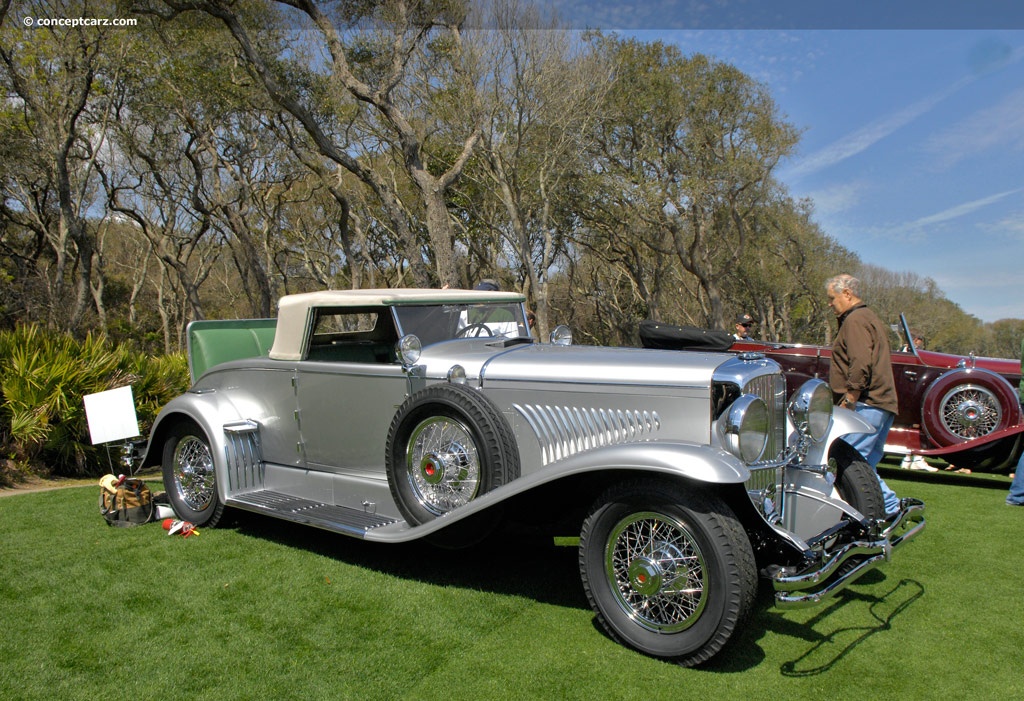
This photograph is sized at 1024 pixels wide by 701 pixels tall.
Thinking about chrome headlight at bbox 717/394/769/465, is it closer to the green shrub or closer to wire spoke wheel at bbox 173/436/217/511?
wire spoke wheel at bbox 173/436/217/511

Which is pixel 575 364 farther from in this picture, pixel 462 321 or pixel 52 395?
pixel 52 395

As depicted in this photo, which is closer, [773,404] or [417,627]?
[417,627]

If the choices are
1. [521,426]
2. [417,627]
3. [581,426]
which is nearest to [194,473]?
[417,627]

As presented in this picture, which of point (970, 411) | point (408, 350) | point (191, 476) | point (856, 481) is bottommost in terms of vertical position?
point (970, 411)

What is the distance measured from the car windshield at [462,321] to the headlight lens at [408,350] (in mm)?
280

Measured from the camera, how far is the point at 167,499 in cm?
608

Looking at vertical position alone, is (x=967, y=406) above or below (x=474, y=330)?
below

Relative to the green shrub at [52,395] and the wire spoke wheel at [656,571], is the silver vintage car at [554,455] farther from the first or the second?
the green shrub at [52,395]

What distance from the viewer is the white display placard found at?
6.05m

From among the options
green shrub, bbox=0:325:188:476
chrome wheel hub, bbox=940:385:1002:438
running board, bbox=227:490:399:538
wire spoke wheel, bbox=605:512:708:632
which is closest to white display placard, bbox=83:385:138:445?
running board, bbox=227:490:399:538

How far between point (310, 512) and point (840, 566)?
10.4ft

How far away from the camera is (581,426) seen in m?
4.00

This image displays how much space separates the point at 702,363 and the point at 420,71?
16.5 m

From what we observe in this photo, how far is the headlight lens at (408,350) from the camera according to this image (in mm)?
4504
